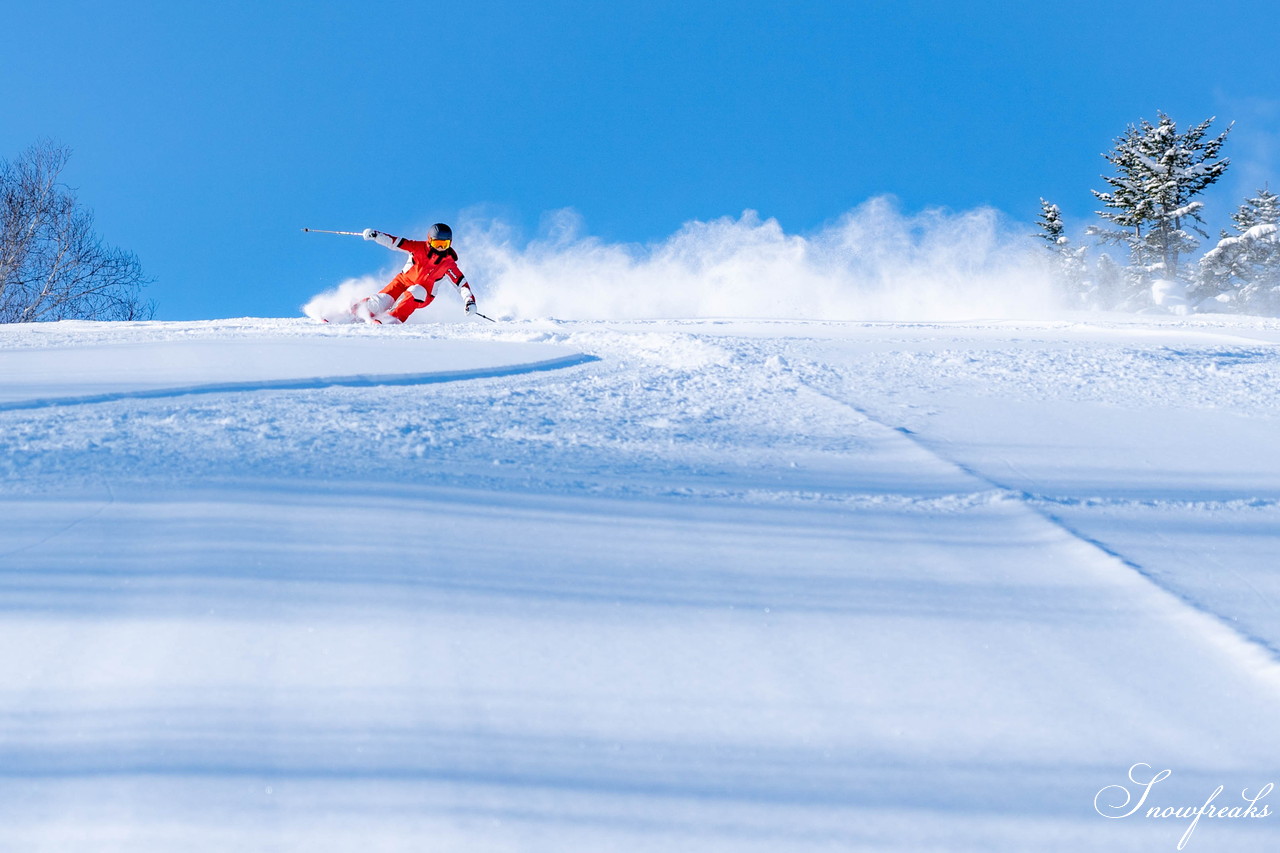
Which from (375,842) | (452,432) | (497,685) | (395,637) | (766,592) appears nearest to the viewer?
(375,842)

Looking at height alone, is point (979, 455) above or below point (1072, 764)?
above

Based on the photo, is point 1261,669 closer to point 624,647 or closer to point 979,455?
point 624,647

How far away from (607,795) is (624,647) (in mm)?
368

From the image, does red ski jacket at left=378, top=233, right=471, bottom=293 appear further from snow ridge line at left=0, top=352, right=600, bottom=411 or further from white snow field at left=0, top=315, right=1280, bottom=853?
white snow field at left=0, top=315, right=1280, bottom=853

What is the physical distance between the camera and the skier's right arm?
934 cm

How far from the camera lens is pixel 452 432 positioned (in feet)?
9.91

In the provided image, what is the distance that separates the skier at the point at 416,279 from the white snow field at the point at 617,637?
6591mm

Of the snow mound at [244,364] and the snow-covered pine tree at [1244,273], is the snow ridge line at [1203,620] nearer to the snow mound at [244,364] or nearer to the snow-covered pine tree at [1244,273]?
the snow mound at [244,364]

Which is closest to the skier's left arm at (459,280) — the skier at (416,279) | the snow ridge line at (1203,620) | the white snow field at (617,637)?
the skier at (416,279)

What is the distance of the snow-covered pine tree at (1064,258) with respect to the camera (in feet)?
117

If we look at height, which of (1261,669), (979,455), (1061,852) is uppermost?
(979,455)

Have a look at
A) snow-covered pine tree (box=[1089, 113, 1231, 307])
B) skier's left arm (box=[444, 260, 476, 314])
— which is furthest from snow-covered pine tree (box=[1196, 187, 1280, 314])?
skier's left arm (box=[444, 260, 476, 314])

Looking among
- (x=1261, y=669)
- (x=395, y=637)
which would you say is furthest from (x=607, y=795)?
(x=1261, y=669)

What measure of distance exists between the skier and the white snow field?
6591 mm
